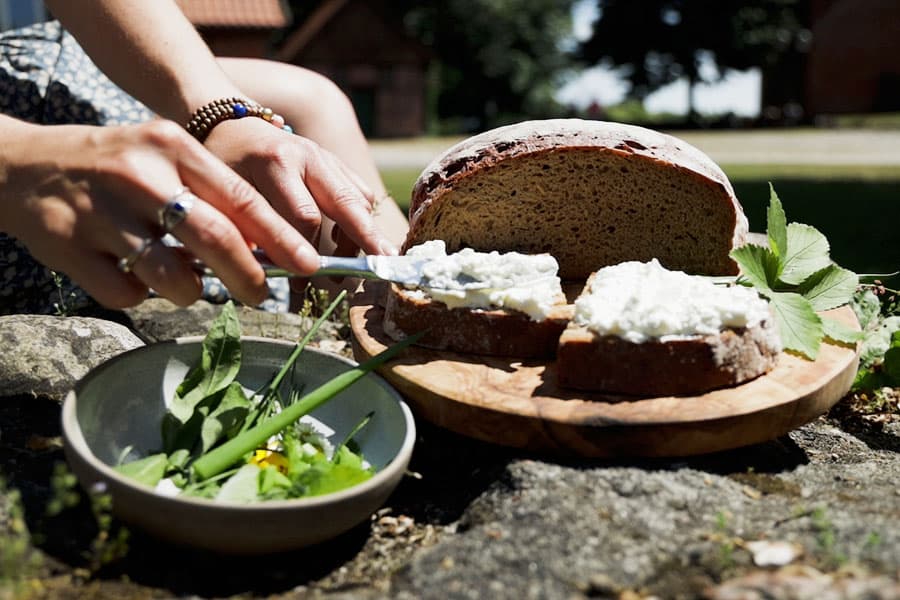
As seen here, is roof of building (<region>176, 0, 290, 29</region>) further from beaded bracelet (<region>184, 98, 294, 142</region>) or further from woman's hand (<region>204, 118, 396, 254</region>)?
woman's hand (<region>204, 118, 396, 254</region>)

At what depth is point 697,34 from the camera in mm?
39781

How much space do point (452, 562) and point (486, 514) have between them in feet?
0.88

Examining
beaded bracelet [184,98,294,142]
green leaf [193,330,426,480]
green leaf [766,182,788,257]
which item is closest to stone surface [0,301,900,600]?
green leaf [193,330,426,480]

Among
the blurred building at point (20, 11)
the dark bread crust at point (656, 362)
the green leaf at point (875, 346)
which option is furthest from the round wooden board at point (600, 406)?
the blurred building at point (20, 11)

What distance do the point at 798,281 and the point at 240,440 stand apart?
1895 mm

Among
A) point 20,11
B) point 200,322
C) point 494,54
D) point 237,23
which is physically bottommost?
point 494,54

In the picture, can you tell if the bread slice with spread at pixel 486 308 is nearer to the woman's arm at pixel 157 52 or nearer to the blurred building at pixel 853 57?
the woman's arm at pixel 157 52

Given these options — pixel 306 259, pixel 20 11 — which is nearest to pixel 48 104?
pixel 306 259

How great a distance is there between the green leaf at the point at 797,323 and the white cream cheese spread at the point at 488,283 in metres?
0.71

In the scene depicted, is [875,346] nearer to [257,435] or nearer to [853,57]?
[257,435]

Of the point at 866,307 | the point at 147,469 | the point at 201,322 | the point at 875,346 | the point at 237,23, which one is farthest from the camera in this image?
the point at 237,23

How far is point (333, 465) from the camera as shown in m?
2.19

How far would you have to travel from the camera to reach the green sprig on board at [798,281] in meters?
2.75

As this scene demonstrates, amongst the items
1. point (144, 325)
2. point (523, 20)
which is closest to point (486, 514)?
point (144, 325)
